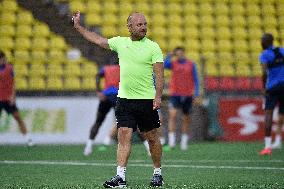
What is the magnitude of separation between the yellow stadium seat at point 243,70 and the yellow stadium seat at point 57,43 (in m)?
5.24

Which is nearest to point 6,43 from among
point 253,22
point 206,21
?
point 206,21

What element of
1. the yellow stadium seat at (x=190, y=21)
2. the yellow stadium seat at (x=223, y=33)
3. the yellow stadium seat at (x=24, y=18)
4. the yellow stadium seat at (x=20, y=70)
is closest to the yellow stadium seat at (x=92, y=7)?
the yellow stadium seat at (x=24, y=18)

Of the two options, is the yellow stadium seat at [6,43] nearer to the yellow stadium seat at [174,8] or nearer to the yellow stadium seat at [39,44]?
the yellow stadium seat at [39,44]

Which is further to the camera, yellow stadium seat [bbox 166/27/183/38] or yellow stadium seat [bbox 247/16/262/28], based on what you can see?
yellow stadium seat [bbox 247/16/262/28]

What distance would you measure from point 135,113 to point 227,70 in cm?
1445

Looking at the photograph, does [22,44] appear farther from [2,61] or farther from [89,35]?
[89,35]

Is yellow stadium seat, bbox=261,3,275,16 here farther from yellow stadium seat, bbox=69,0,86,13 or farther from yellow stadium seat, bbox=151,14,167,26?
yellow stadium seat, bbox=69,0,86,13

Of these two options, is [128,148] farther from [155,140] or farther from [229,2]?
[229,2]

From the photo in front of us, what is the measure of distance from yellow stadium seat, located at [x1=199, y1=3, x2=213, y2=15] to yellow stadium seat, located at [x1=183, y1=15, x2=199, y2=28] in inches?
14.8

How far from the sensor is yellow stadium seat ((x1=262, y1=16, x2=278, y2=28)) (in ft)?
92.7

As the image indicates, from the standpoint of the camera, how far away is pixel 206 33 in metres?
27.3

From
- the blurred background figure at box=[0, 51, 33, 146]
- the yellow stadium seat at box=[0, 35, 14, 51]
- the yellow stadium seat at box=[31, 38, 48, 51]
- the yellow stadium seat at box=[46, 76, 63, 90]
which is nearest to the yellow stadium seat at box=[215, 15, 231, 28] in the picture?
the yellow stadium seat at box=[31, 38, 48, 51]

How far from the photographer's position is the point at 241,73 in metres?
23.2

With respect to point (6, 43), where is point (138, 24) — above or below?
above
